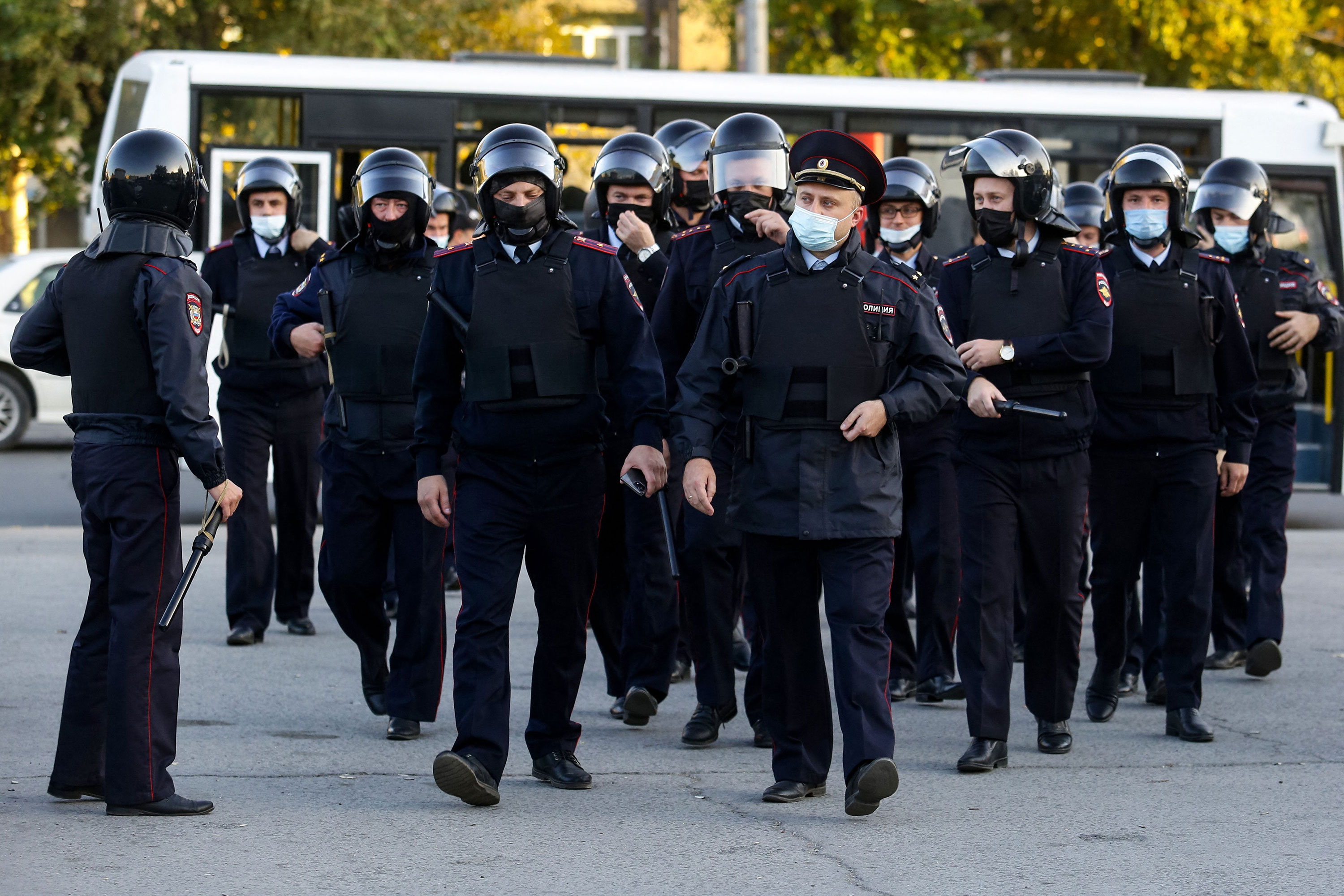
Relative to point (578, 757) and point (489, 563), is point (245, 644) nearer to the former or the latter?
point (578, 757)

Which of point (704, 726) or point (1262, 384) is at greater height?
point (1262, 384)

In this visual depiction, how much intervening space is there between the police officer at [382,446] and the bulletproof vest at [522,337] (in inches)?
43.2

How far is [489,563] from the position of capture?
18.5ft

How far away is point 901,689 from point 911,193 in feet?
7.09

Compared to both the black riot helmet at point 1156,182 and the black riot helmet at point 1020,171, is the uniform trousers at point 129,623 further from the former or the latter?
the black riot helmet at point 1156,182

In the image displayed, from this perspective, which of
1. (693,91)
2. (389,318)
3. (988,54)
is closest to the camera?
(389,318)

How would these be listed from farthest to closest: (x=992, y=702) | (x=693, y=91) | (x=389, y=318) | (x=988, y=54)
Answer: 1. (x=988, y=54)
2. (x=693, y=91)
3. (x=389, y=318)
4. (x=992, y=702)

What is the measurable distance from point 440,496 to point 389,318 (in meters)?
1.26

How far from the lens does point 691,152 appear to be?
7.78m

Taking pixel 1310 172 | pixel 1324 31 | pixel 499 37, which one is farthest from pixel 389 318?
pixel 1324 31

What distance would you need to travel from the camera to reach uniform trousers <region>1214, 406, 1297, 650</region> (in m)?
8.16

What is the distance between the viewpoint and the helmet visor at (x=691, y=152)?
7723 millimetres

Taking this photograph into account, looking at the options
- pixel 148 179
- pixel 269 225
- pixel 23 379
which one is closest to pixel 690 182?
pixel 269 225

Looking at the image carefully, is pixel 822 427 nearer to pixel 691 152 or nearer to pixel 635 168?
pixel 635 168
